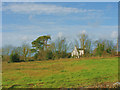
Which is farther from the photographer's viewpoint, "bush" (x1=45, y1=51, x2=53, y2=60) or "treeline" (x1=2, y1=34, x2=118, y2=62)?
"bush" (x1=45, y1=51, x2=53, y2=60)

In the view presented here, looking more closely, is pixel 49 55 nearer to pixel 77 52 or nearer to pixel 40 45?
pixel 40 45

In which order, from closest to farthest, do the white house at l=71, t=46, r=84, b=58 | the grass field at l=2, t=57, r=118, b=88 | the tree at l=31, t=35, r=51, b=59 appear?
the grass field at l=2, t=57, r=118, b=88 < the tree at l=31, t=35, r=51, b=59 < the white house at l=71, t=46, r=84, b=58

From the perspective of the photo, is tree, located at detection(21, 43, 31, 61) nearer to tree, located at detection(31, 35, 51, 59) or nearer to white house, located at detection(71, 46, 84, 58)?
tree, located at detection(31, 35, 51, 59)

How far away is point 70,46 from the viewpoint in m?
4.61

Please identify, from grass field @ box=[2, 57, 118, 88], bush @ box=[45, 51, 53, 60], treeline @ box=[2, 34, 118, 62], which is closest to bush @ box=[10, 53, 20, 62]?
treeline @ box=[2, 34, 118, 62]

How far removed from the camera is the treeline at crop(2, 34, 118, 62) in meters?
4.22

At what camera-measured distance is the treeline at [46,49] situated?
4221 mm

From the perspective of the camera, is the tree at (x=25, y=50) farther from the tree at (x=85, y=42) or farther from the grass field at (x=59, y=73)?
the tree at (x=85, y=42)

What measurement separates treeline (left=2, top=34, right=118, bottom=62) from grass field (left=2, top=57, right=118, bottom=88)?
19 cm

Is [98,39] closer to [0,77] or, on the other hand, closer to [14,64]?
[14,64]

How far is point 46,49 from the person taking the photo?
4.44 metres

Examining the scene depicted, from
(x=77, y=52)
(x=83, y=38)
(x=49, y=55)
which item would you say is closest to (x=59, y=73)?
(x=49, y=55)

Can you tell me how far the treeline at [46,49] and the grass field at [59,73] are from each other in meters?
0.19

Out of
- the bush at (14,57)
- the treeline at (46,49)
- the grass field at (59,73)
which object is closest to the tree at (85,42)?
the treeline at (46,49)
